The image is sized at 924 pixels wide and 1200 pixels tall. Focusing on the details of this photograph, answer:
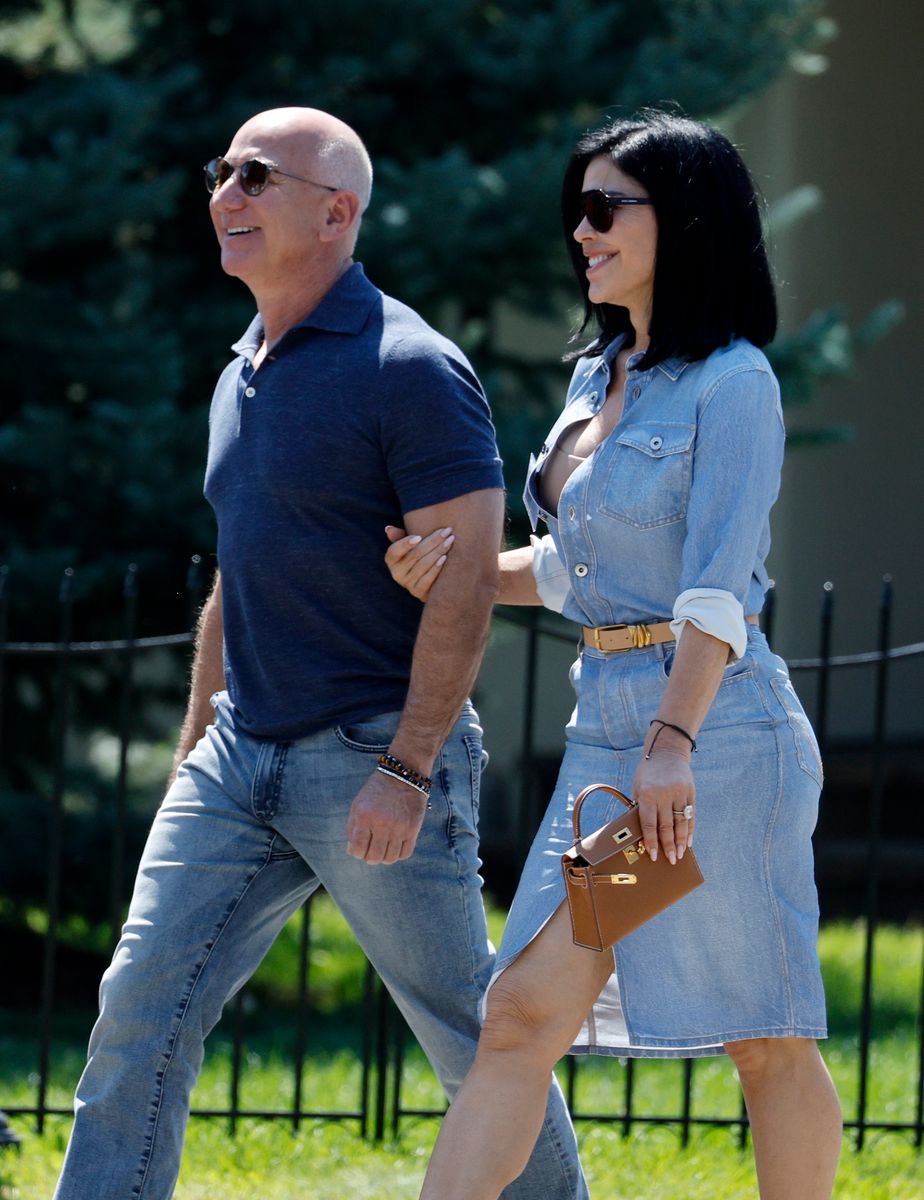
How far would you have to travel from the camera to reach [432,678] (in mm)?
2840

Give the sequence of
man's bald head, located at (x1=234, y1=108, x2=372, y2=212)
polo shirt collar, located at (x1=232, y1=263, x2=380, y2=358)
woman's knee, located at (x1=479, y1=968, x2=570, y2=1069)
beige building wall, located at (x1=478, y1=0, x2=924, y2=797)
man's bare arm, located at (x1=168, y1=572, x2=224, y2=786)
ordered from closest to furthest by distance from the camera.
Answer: woman's knee, located at (x1=479, y1=968, x2=570, y2=1069), polo shirt collar, located at (x1=232, y1=263, x2=380, y2=358), man's bald head, located at (x1=234, y1=108, x2=372, y2=212), man's bare arm, located at (x1=168, y1=572, x2=224, y2=786), beige building wall, located at (x1=478, y1=0, x2=924, y2=797)

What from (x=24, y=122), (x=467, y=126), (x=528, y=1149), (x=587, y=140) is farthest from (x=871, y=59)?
(x=528, y=1149)

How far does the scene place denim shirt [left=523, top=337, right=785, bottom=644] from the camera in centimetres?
270

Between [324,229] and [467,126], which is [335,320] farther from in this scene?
[467,126]

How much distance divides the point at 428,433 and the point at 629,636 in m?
0.46

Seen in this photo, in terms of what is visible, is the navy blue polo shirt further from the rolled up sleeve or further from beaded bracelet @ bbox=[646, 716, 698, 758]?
beaded bracelet @ bbox=[646, 716, 698, 758]

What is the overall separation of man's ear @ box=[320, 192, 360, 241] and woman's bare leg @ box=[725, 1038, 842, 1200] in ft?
4.98

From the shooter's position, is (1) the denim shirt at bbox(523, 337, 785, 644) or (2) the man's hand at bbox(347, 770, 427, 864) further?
(2) the man's hand at bbox(347, 770, 427, 864)

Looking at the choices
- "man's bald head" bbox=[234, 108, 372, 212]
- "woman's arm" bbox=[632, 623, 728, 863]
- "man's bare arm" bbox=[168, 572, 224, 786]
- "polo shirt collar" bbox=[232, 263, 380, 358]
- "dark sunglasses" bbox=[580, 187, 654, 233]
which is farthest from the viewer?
"man's bare arm" bbox=[168, 572, 224, 786]

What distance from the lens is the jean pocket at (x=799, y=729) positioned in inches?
110

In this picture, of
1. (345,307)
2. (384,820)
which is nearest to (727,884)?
(384,820)

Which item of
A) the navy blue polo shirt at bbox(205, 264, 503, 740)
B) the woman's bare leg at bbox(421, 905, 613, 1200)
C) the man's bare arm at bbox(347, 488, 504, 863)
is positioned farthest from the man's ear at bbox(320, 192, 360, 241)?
the woman's bare leg at bbox(421, 905, 613, 1200)

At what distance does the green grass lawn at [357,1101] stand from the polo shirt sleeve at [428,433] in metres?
1.86

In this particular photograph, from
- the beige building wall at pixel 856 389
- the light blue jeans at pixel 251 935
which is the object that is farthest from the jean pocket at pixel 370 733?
the beige building wall at pixel 856 389
